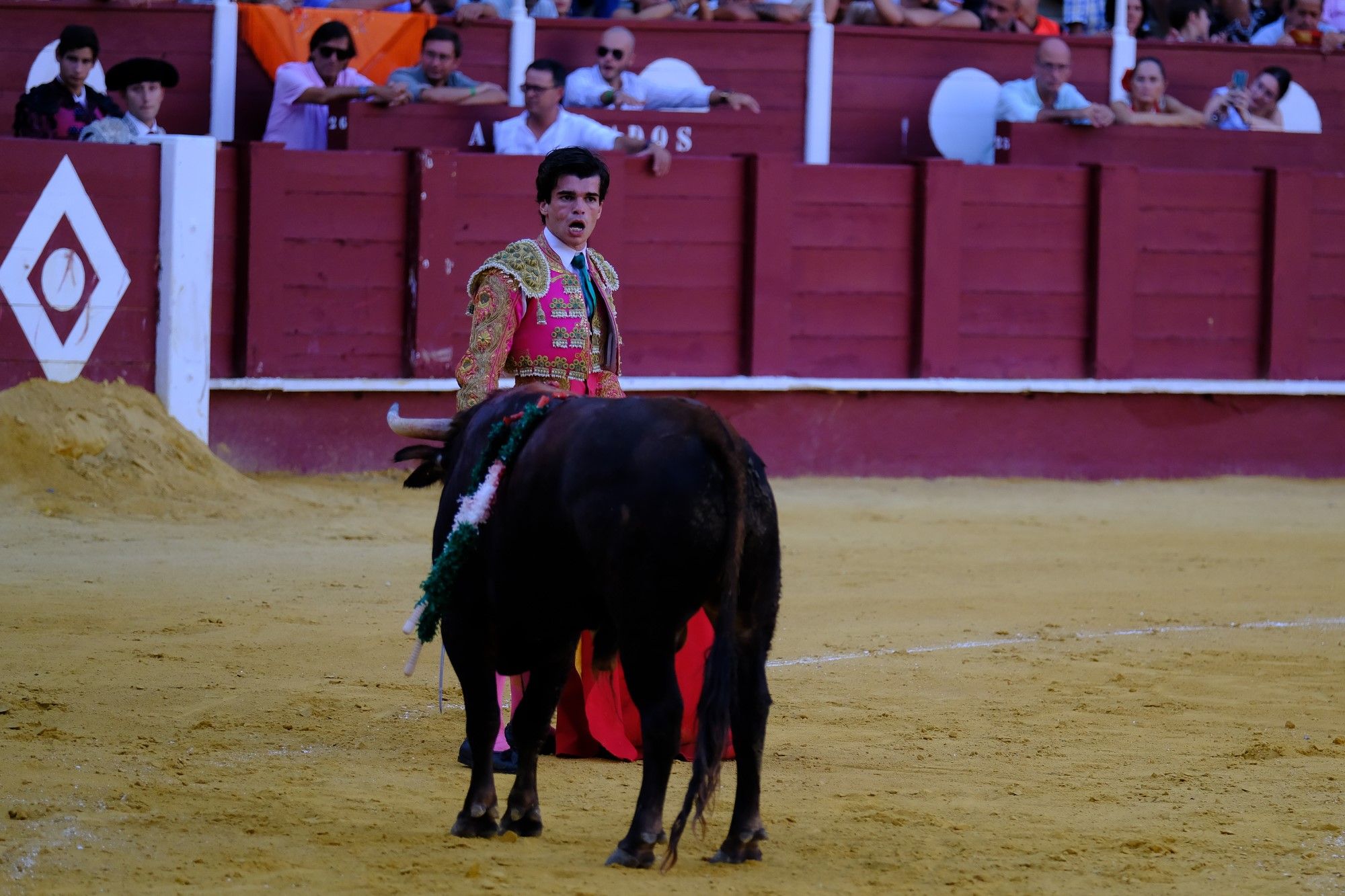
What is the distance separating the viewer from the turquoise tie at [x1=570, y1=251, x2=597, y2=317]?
3943 mm

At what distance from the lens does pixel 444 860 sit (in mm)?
3053

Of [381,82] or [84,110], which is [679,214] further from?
[84,110]

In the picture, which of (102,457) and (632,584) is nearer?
(632,584)

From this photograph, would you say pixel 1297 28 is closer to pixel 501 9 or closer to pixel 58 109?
pixel 501 9

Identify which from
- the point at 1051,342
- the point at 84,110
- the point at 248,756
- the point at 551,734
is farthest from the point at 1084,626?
the point at 84,110

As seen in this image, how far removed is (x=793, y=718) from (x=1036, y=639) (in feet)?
4.46

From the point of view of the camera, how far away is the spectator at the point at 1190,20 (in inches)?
418

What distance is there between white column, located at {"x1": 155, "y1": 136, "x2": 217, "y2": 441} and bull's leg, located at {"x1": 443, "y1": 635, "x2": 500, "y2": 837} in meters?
4.84

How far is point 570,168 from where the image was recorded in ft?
12.3

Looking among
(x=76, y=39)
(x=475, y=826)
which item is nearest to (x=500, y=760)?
(x=475, y=826)

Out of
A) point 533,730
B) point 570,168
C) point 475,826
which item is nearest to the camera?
point 475,826

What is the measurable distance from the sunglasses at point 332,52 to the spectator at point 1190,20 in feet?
15.9

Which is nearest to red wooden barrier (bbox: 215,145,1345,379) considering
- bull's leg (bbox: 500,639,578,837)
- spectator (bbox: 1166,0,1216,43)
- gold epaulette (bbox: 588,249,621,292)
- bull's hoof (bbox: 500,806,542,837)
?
spectator (bbox: 1166,0,1216,43)

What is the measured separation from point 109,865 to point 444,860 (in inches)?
20.8
